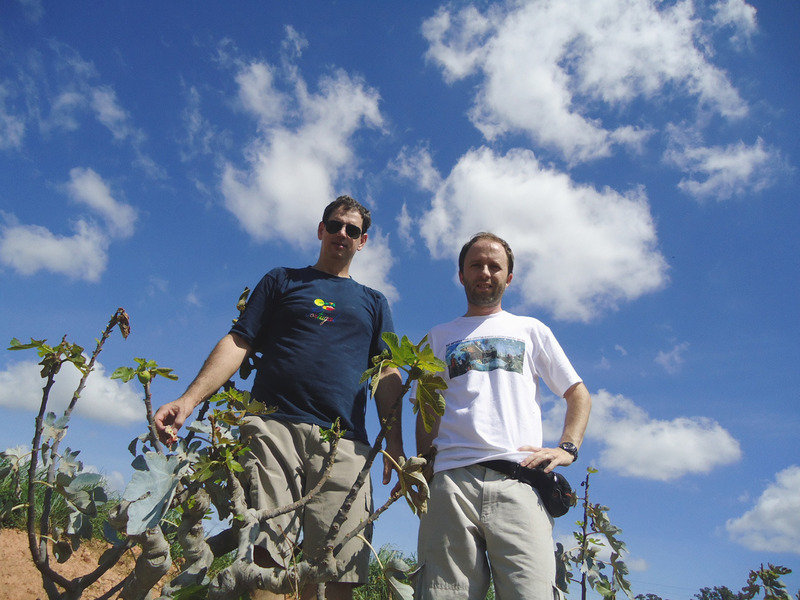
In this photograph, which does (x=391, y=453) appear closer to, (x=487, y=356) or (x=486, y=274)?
(x=487, y=356)

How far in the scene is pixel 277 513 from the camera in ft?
4.83

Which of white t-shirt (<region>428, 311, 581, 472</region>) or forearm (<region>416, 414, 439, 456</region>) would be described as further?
forearm (<region>416, 414, 439, 456</region>)

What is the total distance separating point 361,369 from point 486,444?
67 cm

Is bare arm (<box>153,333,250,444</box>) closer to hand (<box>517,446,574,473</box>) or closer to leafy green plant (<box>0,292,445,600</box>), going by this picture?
leafy green plant (<box>0,292,445,600</box>)

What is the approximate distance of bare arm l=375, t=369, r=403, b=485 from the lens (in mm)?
2395

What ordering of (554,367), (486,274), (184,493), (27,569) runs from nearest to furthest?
(184,493), (554,367), (486,274), (27,569)

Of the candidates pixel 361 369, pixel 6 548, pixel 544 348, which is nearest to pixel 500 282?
pixel 544 348

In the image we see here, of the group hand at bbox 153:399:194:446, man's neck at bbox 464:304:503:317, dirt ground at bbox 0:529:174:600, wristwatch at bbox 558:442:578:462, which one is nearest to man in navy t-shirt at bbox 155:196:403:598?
hand at bbox 153:399:194:446

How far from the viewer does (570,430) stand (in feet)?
7.74

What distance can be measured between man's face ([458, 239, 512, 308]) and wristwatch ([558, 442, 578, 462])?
2.34ft

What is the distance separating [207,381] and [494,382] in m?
1.18

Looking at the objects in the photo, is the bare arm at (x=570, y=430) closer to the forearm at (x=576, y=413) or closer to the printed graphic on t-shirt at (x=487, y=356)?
the forearm at (x=576, y=413)

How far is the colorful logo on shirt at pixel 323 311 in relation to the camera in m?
2.52

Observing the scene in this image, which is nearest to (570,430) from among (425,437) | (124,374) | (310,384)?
(425,437)
